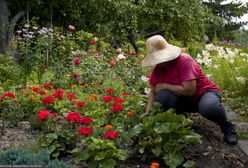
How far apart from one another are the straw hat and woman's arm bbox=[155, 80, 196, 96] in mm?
248

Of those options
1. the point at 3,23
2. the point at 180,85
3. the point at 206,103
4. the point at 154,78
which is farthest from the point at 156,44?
the point at 3,23

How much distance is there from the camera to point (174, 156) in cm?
345

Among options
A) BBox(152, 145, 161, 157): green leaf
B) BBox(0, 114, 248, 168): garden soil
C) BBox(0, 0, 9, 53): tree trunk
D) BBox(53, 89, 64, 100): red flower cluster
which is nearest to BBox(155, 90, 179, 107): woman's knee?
BBox(0, 114, 248, 168): garden soil

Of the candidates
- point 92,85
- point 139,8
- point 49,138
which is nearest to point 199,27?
point 139,8

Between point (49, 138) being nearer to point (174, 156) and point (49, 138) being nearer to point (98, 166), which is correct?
point (98, 166)

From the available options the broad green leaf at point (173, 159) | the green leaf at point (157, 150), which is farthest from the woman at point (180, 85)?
the broad green leaf at point (173, 159)

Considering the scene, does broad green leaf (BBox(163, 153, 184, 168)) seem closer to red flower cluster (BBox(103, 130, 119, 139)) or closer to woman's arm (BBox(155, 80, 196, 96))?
red flower cluster (BBox(103, 130, 119, 139))

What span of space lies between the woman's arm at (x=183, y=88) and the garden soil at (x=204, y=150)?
0.47 meters

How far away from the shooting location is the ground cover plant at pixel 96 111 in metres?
3.47

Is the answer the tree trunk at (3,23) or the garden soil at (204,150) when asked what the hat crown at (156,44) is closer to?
the garden soil at (204,150)

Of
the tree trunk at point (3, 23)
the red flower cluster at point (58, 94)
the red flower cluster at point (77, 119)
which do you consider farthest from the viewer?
the tree trunk at point (3, 23)

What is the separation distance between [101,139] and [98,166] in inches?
9.9

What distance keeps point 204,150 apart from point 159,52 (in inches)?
36.7

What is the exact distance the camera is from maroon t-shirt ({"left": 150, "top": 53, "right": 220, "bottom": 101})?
390 cm
